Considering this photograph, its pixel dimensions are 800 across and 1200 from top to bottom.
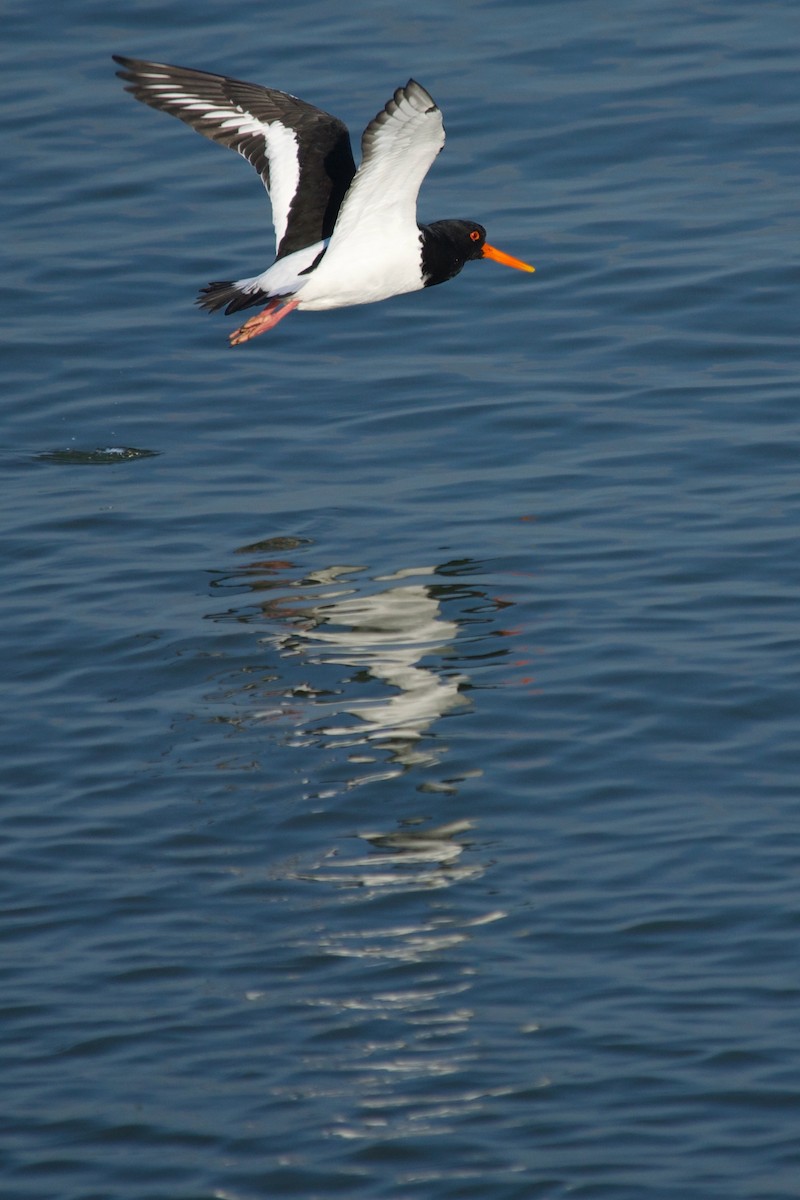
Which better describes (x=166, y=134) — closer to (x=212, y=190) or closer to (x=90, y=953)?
(x=212, y=190)

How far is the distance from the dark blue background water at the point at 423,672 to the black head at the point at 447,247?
0.67m

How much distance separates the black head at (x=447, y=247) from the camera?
10.1 m

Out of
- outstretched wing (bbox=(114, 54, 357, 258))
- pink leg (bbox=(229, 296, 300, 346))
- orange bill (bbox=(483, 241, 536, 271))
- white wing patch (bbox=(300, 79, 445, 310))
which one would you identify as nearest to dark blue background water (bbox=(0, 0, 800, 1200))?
orange bill (bbox=(483, 241, 536, 271))

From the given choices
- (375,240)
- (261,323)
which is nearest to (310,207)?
(375,240)

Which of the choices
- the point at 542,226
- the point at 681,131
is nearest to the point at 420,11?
the point at 681,131

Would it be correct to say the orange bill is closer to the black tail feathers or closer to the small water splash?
the black tail feathers

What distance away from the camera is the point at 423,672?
7.48m

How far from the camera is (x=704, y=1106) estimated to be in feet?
15.8

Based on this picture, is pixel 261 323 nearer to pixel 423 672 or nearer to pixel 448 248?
pixel 448 248

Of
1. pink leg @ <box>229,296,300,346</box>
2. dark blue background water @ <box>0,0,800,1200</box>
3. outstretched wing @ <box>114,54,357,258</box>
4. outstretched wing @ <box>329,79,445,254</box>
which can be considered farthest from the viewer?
outstretched wing @ <box>114,54,357,258</box>

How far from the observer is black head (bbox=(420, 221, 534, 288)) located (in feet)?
33.0

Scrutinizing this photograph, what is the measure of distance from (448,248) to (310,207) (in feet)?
2.61

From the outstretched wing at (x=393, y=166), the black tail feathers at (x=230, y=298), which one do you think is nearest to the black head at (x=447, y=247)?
the outstretched wing at (x=393, y=166)

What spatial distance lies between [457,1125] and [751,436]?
5.66 meters
